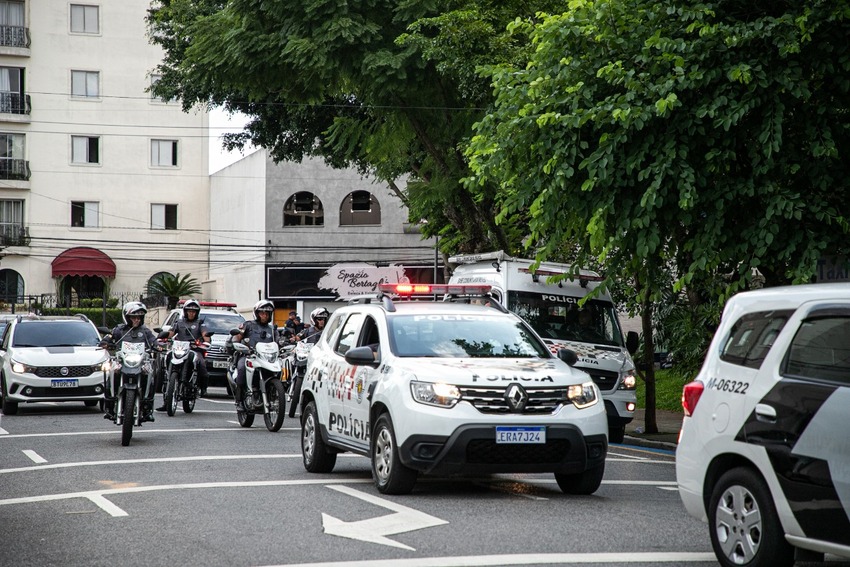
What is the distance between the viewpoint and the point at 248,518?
32.1 feet

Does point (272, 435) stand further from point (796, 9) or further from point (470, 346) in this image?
point (796, 9)

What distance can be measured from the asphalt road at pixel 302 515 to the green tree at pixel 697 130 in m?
2.65

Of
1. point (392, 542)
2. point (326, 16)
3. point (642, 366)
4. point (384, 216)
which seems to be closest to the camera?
point (392, 542)

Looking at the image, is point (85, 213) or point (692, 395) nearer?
point (692, 395)

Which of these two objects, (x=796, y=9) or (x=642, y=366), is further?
(x=642, y=366)

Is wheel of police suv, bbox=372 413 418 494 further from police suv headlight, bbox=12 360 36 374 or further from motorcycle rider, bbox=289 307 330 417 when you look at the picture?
police suv headlight, bbox=12 360 36 374

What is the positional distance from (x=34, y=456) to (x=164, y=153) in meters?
46.8

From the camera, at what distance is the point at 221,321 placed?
30281 mm

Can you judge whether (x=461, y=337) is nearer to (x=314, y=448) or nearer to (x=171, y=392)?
(x=314, y=448)

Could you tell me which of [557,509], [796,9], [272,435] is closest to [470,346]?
[557,509]

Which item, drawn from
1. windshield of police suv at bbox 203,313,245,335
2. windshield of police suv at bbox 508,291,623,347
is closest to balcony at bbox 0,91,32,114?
windshield of police suv at bbox 203,313,245,335

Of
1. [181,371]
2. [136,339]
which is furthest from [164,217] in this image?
[136,339]

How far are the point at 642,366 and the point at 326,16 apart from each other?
26.3 feet

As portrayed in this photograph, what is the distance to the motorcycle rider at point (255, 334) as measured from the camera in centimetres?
1938
